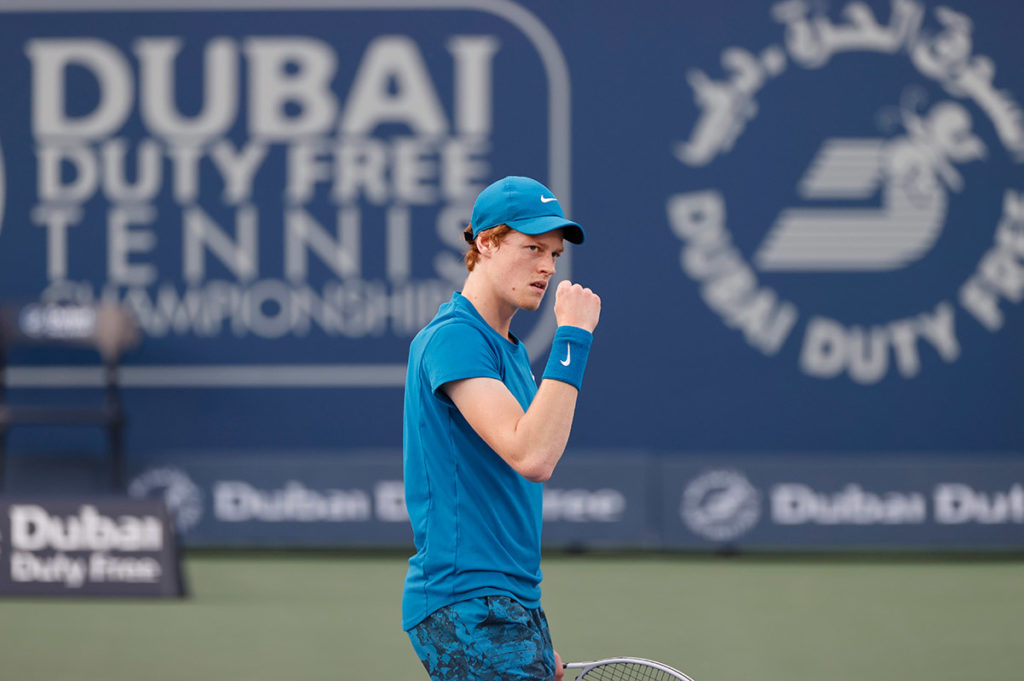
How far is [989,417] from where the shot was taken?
812cm

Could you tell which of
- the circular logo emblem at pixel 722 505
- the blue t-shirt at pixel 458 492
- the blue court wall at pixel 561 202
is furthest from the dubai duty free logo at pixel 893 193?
the blue t-shirt at pixel 458 492

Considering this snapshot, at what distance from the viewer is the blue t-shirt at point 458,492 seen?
2186 mm

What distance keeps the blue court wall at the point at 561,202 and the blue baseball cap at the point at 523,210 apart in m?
5.79

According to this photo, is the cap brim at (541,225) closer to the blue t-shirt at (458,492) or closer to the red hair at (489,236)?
the red hair at (489,236)

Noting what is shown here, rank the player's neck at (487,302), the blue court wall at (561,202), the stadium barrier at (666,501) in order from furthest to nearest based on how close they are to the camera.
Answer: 1. the blue court wall at (561,202)
2. the stadium barrier at (666,501)
3. the player's neck at (487,302)

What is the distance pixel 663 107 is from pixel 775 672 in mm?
4253

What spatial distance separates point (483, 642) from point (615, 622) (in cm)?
379

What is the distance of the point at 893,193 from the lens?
26.5ft

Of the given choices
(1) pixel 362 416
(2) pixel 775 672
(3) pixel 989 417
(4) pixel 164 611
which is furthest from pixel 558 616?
(3) pixel 989 417

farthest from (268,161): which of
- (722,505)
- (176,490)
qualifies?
(722,505)

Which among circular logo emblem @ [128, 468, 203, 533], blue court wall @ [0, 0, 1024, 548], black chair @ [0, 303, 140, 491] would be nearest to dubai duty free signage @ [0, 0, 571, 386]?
blue court wall @ [0, 0, 1024, 548]

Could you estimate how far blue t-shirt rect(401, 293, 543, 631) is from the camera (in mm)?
2186

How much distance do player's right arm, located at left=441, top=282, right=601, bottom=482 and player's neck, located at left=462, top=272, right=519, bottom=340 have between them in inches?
7.1

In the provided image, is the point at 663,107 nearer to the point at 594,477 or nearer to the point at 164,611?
the point at 594,477
